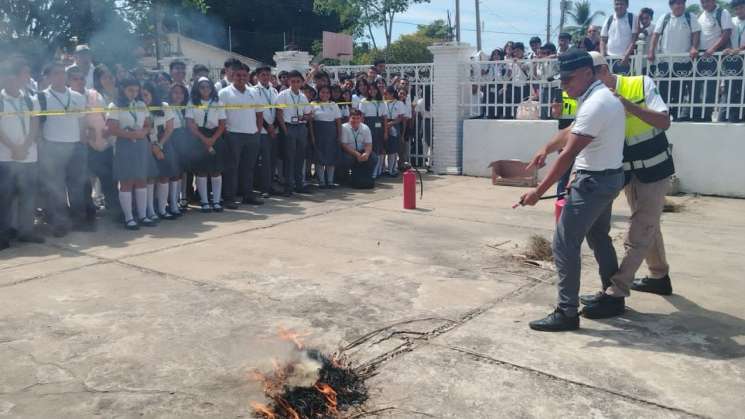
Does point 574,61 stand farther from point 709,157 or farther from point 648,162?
point 709,157

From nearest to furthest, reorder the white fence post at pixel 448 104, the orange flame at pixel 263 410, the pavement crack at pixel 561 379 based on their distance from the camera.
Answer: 1. the orange flame at pixel 263 410
2. the pavement crack at pixel 561 379
3. the white fence post at pixel 448 104

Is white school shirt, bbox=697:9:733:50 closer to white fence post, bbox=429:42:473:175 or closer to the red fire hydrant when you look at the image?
white fence post, bbox=429:42:473:175

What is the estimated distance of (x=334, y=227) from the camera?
7.45 meters

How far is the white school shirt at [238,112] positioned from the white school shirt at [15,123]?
241 cm

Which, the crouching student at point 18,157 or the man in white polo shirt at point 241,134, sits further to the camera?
the man in white polo shirt at point 241,134

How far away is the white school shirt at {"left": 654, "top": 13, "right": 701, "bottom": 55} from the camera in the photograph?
927 centimetres

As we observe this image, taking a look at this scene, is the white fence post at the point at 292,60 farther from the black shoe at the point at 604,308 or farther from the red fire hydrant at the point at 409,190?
the black shoe at the point at 604,308

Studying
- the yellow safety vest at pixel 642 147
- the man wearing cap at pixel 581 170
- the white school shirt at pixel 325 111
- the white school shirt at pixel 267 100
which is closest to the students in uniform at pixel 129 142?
the white school shirt at pixel 267 100

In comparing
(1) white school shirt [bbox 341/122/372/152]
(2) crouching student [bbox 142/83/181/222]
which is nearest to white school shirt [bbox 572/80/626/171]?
(2) crouching student [bbox 142/83/181/222]

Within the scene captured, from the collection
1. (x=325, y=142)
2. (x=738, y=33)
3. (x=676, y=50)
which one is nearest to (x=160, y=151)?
(x=325, y=142)

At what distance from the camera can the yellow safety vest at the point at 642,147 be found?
455 centimetres

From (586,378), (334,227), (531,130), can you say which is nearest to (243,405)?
(586,378)

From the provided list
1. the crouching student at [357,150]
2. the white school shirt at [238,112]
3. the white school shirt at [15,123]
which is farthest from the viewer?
the crouching student at [357,150]

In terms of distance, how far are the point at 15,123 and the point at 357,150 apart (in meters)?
5.03
